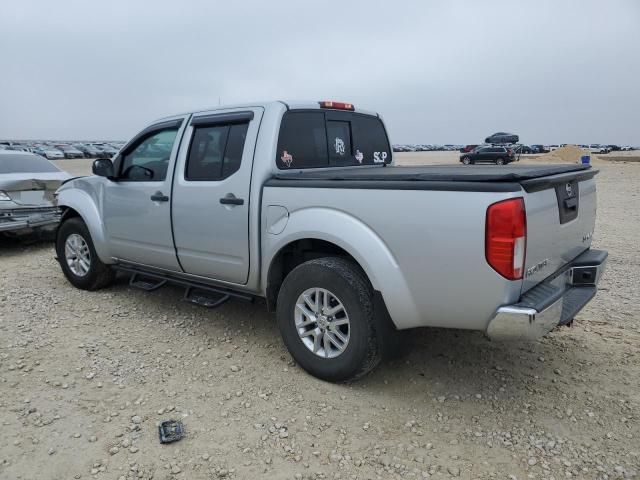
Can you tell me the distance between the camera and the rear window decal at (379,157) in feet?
16.3

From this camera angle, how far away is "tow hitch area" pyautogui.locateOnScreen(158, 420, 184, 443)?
Answer: 9.44ft

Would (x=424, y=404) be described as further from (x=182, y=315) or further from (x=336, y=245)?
(x=182, y=315)

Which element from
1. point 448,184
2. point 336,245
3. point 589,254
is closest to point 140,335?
point 336,245

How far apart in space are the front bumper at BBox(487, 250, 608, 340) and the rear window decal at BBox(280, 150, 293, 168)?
1955 mm

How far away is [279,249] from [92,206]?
2.76 metres

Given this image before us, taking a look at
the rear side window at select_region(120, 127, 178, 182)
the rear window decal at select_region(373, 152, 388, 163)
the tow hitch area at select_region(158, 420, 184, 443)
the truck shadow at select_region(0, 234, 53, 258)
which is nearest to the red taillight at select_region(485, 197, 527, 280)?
the tow hitch area at select_region(158, 420, 184, 443)

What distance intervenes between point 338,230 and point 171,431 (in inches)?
62.3

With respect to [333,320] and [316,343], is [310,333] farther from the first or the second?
[333,320]

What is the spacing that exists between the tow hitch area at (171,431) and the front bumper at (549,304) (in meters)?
1.88

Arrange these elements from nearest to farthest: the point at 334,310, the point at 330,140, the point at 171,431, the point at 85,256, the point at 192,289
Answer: the point at 171,431 → the point at 334,310 → the point at 330,140 → the point at 192,289 → the point at 85,256

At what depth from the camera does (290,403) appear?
3270 mm

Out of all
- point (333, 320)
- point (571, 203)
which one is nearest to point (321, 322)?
point (333, 320)

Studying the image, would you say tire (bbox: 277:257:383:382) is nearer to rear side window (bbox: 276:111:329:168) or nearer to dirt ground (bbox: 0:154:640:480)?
dirt ground (bbox: 0:154:640:480)

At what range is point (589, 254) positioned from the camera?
3.63 metres
